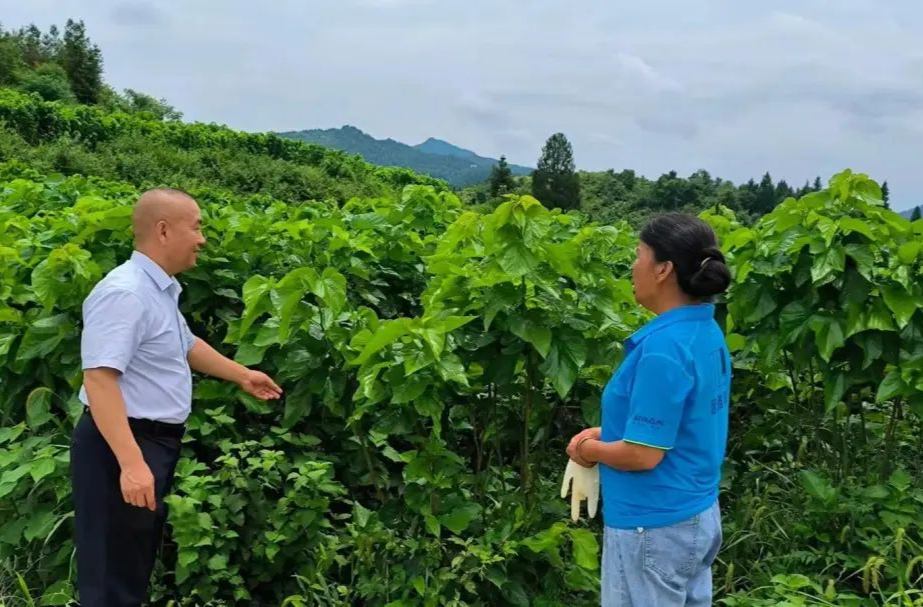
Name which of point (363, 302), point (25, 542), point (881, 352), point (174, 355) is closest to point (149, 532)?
point (174, 355)

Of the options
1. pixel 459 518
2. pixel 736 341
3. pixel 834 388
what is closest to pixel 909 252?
pixel 834 388

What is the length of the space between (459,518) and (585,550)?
44 centimetres

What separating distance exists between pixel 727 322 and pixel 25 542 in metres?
2.93

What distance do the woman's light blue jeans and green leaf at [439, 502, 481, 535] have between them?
0.69 metres

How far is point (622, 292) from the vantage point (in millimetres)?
2889

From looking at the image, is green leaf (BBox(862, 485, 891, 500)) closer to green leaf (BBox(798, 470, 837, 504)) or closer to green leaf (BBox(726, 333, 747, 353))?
green leaf (BBox(798, 470, 837, 504))

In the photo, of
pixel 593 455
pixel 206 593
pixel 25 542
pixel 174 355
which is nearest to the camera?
pixel 593 455

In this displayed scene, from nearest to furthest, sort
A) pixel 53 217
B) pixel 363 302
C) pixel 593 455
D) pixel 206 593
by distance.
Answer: pixel 593 455, pixel 206 593, pixel 363 302, pixel 53 217

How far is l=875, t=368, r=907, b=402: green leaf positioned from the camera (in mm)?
2865

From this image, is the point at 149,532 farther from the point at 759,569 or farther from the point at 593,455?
the point at 759,569

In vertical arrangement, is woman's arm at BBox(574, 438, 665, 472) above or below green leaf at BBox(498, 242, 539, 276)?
below

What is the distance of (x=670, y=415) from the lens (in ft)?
6.30

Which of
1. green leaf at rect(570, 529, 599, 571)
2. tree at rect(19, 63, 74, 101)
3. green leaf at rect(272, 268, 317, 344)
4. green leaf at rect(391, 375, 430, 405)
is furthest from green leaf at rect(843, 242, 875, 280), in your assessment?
tree at rect(19, 63, 74, 101)

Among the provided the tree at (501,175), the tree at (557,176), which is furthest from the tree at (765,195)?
the tree at (501,175)
